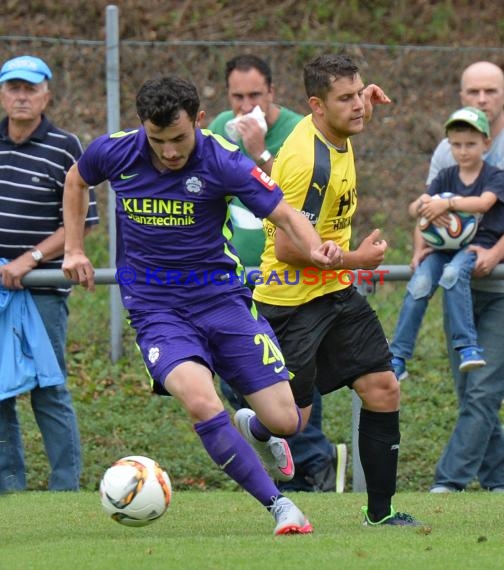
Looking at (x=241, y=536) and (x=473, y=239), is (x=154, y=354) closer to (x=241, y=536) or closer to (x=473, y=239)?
(x=241, y=536)

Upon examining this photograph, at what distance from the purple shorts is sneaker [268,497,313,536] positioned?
2.03 ft

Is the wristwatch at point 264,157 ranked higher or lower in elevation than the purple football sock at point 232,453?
higher

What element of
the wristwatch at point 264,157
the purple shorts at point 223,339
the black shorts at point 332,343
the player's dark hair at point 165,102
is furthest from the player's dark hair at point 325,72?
the wristwatch at point 264,157

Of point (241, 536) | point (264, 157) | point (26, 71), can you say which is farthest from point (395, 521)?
point (26, 71)

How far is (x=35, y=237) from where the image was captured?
863cm

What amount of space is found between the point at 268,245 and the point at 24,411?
3.96 m

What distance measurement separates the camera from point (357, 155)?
11992 millimetres

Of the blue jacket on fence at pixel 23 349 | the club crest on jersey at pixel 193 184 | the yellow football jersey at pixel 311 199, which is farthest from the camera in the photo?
the blue jacket on fence at pixel 23 349

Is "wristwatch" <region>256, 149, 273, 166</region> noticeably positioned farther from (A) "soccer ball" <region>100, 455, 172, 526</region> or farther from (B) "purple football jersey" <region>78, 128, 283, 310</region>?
(A) "soccer ball" <region>100, 455, 172, 526</region>

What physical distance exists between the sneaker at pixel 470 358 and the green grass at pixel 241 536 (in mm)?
803

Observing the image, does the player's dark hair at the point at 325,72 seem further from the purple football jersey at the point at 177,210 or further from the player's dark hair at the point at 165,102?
the player's dark hair at the point at 165,102

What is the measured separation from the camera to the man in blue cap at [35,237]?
8562mm

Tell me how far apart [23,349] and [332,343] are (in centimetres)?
261

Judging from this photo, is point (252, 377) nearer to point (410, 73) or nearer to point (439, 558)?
point (439, 558)
